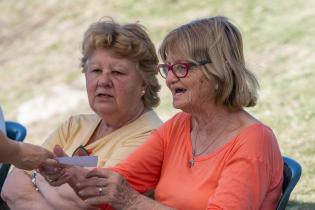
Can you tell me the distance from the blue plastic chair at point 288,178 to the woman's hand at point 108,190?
64 cm

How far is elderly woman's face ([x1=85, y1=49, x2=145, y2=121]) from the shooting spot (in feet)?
15.5

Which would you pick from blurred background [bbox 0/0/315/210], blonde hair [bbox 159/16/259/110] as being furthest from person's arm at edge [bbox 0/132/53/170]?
blurred background [bbox 0/0/315/210]

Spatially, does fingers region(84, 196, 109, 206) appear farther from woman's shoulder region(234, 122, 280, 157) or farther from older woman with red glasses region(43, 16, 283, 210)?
woman's shoulder region(234, 122, 280, 157)

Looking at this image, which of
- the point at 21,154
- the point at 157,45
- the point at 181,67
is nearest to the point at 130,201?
the point at 21,154

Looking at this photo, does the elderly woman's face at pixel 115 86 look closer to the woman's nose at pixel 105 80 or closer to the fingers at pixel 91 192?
the woman's nose at pixel 105 80

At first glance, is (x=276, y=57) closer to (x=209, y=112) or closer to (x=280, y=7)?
(x=280, y=7)

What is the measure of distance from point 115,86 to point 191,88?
950mm

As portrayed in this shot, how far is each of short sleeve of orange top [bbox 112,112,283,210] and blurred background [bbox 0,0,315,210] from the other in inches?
96.7

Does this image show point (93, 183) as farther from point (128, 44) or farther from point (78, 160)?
point (128, 44)

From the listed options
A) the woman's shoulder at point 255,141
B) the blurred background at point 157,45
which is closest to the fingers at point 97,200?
the woman's shoulder at point 255,141

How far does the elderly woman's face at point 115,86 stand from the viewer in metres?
4.72

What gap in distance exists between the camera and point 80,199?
168 inches

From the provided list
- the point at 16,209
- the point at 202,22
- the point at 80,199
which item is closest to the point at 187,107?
the point at 202,22

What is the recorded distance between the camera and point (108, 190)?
3850 mm
